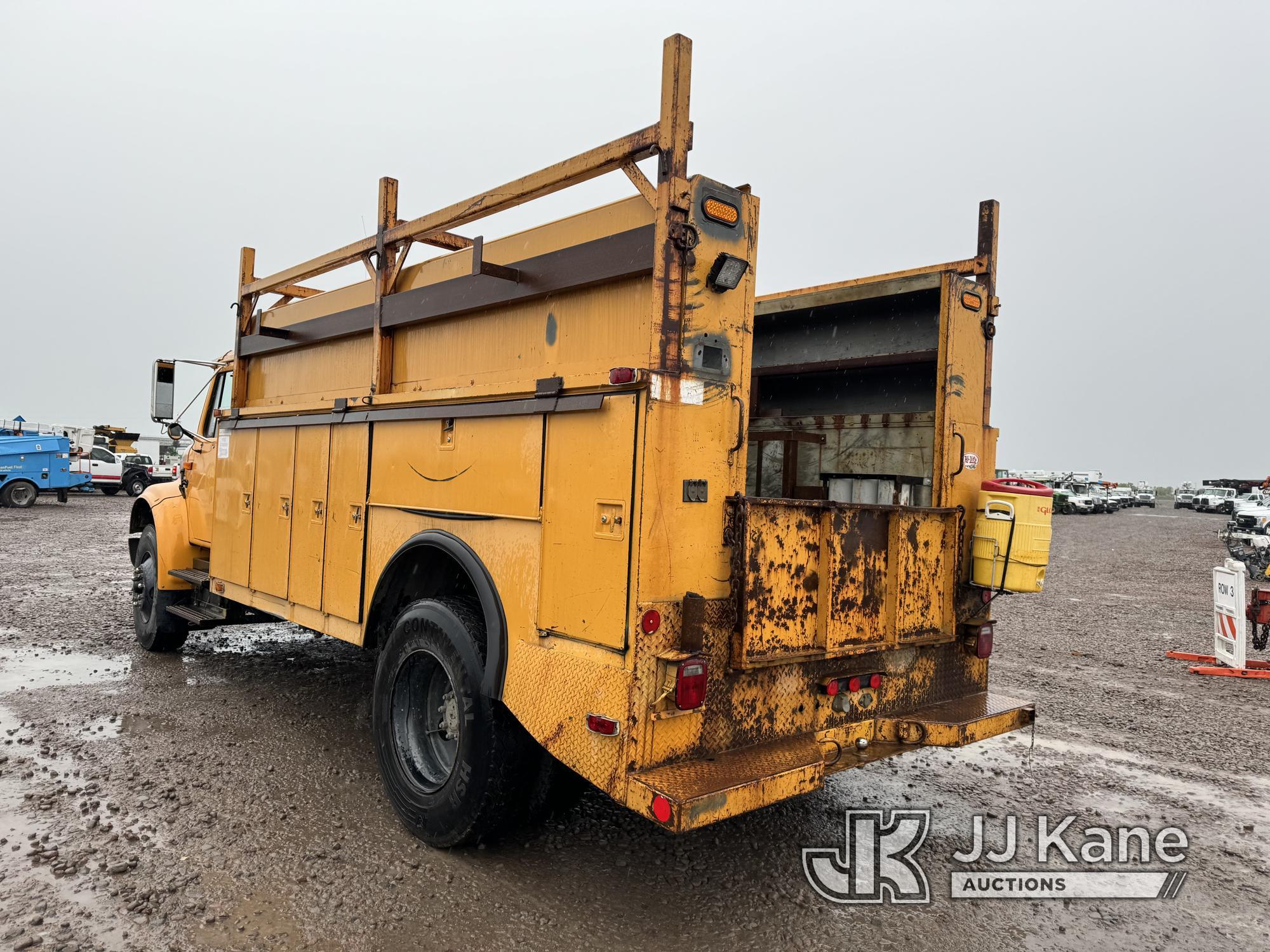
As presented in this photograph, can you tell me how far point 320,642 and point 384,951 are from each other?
18.0ft

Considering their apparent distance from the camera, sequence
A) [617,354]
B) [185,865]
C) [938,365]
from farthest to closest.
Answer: [938,365] < [185,865] < [617,354]

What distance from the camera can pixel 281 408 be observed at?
5.38 metres

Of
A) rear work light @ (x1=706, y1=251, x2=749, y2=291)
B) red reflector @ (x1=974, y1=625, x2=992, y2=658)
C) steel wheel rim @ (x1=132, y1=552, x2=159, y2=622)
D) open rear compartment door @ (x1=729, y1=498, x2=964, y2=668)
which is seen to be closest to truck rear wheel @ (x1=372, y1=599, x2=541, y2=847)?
Result: open rear compartment door @ (x1=729, y1=498, x2=964, y2=668)

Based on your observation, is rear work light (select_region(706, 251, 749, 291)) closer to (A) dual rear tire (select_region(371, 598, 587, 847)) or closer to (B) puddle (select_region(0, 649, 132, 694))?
(A) dual rear tire (select_region(371, 598, 587, 847))

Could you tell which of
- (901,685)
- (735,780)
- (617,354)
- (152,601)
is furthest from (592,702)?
(152,601)

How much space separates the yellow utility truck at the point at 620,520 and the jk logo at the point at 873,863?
0.57 meters

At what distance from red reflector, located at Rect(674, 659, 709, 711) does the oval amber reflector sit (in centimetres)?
161

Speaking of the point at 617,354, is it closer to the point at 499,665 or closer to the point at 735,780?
the point at 499,665

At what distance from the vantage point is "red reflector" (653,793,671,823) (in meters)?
2.64

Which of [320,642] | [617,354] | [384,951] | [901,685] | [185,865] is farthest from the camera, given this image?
[320,642]

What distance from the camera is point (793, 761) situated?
3092 millimetres

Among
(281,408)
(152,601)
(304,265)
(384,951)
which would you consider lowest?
(384,951)

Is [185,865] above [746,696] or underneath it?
underneath

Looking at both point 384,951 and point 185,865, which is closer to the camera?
point 384,951
